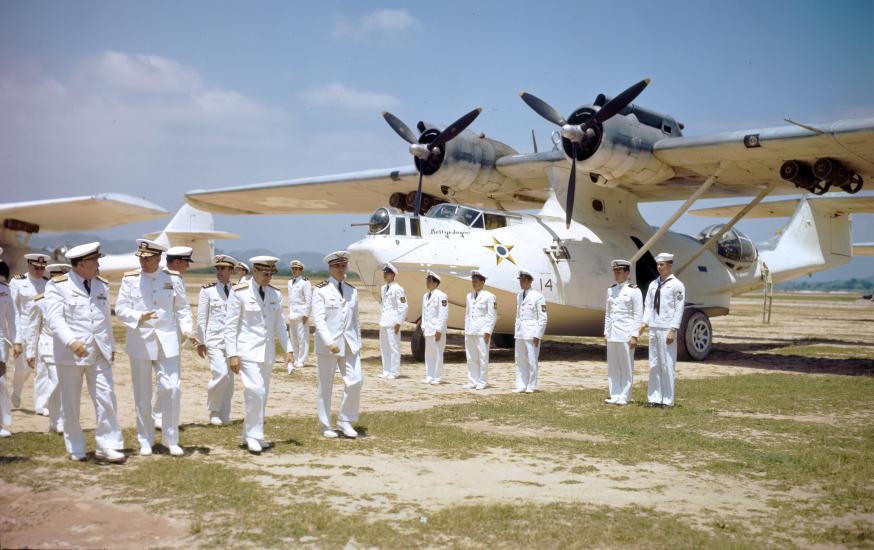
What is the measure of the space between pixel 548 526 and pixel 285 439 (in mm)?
3361

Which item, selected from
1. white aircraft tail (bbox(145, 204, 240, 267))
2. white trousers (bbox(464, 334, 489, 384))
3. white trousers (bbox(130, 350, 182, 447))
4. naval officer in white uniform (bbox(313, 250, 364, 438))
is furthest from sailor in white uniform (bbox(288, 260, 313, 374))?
white aircraft tail (bbox(145, 204, 240, 267))

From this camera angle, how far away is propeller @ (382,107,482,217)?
15867mm

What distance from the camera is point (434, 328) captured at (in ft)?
39.0

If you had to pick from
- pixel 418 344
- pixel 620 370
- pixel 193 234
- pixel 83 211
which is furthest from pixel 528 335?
pixel 193 234

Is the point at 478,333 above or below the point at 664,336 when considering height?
below

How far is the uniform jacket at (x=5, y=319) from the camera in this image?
23.9ft

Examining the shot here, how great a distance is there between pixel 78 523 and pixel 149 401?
2077mm

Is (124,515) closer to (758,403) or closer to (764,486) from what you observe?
(764,486)

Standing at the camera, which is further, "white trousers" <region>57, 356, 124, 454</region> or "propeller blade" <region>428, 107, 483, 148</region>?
"propeller blade" <region>428, 107, 483, 148</region>

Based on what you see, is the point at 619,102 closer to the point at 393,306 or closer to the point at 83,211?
the point at 393,306

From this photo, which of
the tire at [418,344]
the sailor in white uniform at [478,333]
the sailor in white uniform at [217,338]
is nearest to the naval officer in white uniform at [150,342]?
the sailor in white uniform at [217,338]

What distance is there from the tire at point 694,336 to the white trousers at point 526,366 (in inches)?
218

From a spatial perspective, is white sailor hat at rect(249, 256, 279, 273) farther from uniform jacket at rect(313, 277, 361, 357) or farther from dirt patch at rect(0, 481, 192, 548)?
dirt patch at rect(0, 481, 192, 548)

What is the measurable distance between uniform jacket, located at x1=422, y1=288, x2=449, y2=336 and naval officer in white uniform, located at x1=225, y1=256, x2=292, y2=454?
5.17 metres
